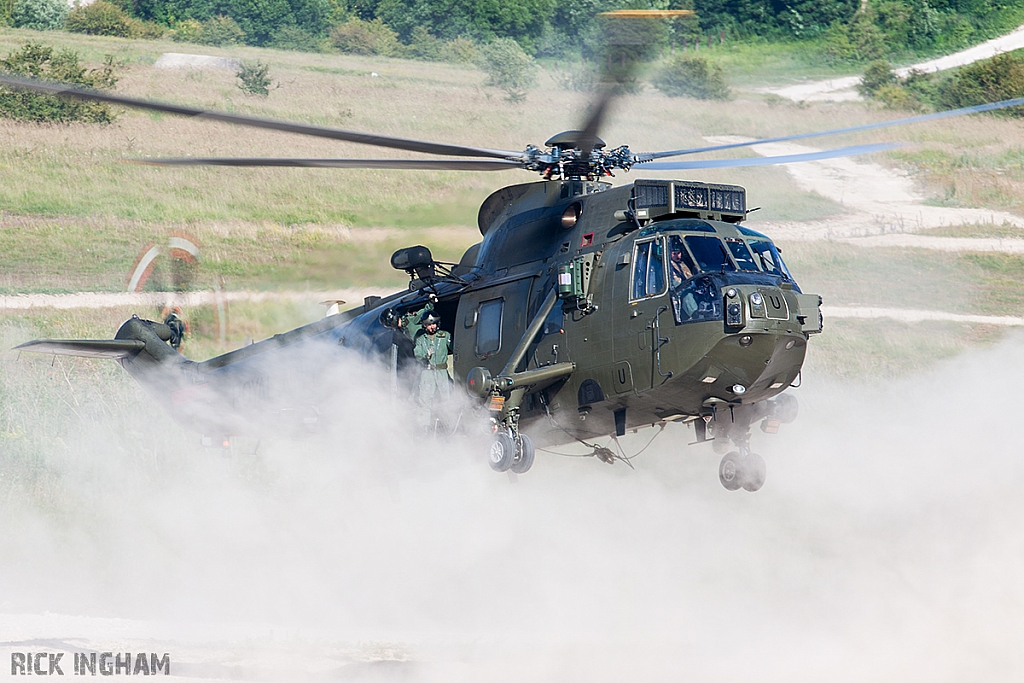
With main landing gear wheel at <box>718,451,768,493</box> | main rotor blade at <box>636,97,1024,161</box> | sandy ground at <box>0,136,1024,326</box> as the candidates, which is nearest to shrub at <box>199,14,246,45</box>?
sandy ground at <box>0,136,1024,326</box>

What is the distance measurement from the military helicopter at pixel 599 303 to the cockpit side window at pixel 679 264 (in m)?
0.01

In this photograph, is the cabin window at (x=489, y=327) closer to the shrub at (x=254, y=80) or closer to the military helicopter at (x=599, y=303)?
the military helicopter at (x=599, y=303)

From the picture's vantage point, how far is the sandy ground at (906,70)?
1813 inches

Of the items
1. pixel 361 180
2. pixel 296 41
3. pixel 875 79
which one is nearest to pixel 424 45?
pixel 296 41

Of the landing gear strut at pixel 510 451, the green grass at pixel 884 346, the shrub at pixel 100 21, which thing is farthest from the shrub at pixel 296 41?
the landing gear strut at pixel 510 451


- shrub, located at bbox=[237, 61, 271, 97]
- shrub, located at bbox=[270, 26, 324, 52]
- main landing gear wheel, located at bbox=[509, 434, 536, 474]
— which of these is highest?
shrub, located at bbox=[270, 26, 324, 52]

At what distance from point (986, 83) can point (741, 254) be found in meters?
37.2

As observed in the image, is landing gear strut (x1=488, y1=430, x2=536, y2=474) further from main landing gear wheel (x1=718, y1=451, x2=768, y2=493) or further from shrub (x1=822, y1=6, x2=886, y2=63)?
shrub (x1=822, y1=6, x2=886, y2=63)

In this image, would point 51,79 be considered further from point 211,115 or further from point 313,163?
point 211,115

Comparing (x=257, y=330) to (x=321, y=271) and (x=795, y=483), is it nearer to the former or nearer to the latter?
(x=321, y=271)

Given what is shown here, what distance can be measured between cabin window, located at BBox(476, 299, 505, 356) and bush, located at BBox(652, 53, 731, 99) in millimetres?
29522

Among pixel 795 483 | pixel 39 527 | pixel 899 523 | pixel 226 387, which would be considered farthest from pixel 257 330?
pixel 899 523

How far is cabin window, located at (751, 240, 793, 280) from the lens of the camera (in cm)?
1145

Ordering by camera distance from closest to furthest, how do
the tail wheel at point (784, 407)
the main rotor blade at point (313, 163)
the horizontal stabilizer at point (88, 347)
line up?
the main rotor blade at point (313, 163)
the tail wheel at point (784, 407)
the horizontal stabilizer at point (88, 347)
